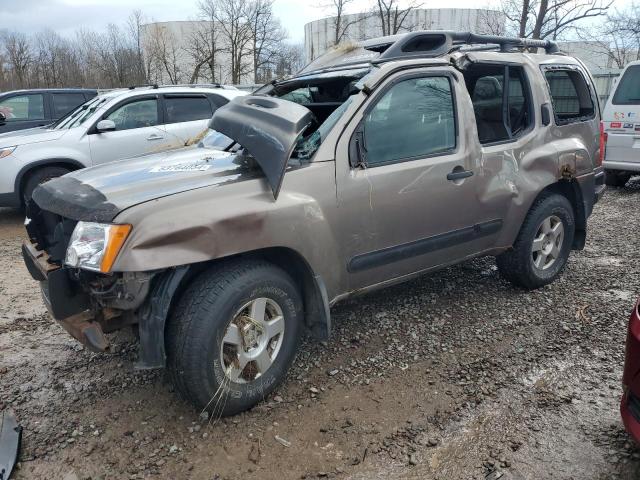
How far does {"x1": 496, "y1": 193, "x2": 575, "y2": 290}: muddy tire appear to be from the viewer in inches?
166

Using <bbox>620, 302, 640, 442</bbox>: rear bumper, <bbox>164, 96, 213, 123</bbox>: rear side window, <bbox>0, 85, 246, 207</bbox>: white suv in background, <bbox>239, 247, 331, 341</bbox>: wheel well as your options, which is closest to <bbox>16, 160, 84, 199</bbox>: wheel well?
<bbox>0, 85, 246, 207</bbox>: white suv in background

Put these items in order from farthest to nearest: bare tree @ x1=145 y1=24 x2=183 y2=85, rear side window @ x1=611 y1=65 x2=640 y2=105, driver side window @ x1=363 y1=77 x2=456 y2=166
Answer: bare tree @ x1=145 y1=24 x2=183 y2=85 → rear side window @ x1=611 y1=65 x2=640 y2=105 → driver side window @ x1=363 y1=77 x2=456 y2=166

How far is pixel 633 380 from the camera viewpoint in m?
2.18

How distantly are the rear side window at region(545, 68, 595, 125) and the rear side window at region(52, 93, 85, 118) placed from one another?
876 centimetres

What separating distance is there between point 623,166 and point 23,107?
430 inches

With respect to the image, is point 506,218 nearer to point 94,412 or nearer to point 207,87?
point 94,412

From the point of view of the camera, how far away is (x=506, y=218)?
13.1 ft

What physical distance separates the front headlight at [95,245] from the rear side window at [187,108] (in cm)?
564

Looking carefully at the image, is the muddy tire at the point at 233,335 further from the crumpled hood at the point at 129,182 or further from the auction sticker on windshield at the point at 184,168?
the auction sticker on windshield at the point at 184,168

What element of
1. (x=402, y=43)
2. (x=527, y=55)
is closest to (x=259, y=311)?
(x=402, y=43)

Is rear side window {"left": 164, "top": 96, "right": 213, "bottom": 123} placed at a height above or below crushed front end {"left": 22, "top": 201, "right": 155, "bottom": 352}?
above

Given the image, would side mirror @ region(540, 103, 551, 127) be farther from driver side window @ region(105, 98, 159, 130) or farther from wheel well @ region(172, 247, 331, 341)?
driver side window @ region(105, 98, 159, 130)

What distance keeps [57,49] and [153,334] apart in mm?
40307

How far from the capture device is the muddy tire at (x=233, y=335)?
256 centimetres
